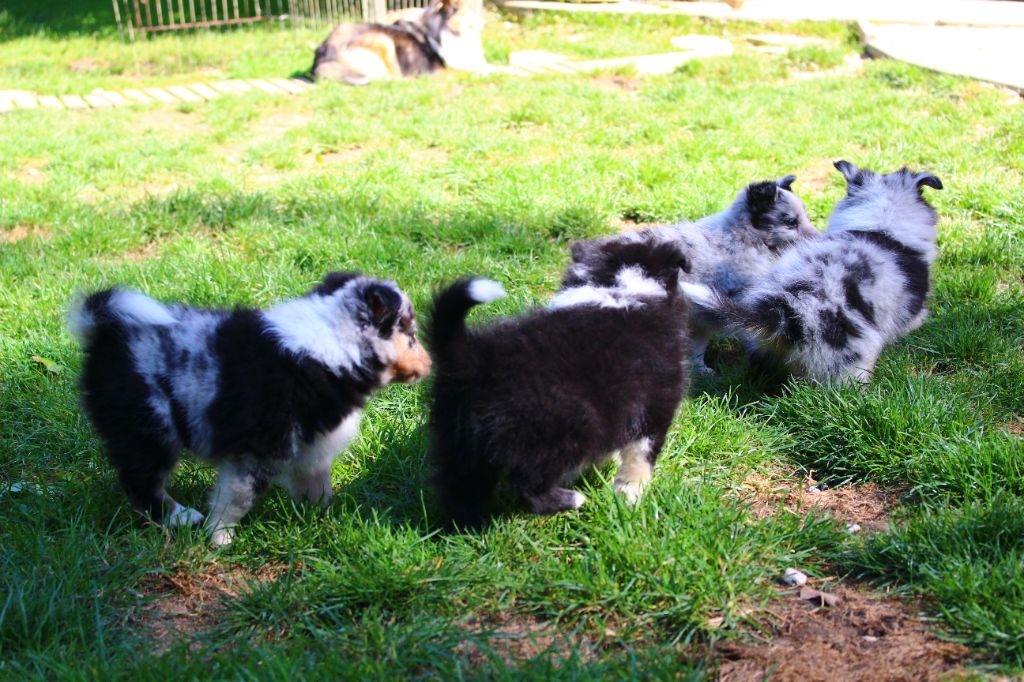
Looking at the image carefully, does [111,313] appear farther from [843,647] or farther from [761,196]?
[761,196]

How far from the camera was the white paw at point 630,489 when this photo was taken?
367 centimetres

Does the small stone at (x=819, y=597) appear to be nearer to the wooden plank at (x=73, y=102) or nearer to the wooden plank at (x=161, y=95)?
the wooden plank at (x=161, y=95)

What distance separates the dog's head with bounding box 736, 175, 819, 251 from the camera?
5.39 meters

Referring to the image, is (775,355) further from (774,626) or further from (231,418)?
(231,418)

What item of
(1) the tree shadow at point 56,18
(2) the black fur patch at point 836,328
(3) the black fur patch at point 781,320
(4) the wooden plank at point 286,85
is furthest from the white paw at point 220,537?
(1) the tree shadow at point 56,18


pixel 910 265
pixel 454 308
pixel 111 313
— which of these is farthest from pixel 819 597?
pixel 111 313

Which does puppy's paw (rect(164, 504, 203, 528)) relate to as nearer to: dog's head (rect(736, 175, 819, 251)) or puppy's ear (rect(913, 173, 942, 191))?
dog's head (rect(736, 175, 819, 251))

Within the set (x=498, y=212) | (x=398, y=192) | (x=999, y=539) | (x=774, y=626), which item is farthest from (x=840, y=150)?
(x=774, y=626)

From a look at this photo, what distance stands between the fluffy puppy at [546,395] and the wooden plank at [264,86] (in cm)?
884

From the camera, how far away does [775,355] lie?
181 inches

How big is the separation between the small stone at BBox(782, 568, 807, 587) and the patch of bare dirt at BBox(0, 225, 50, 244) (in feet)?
18.8

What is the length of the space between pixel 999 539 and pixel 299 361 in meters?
2.63

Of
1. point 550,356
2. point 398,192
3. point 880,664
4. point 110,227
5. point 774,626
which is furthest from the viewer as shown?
point 398,192

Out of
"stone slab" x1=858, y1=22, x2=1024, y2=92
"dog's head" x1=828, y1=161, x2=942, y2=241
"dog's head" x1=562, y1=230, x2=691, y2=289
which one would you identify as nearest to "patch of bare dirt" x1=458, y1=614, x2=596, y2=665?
"dog's head" x1=562, y1=230, x2=691, y2=289
